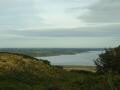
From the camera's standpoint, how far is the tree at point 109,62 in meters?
45.6

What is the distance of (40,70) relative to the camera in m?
35.6

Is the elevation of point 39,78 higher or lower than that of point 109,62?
lower

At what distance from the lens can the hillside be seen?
23.6 metres

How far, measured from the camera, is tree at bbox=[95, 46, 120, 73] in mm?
45594

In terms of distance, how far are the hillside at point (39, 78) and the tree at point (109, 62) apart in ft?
38.6

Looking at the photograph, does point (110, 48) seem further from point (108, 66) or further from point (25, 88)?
point (25, 88)

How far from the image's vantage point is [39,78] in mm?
30422

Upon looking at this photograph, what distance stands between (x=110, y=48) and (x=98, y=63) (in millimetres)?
3847

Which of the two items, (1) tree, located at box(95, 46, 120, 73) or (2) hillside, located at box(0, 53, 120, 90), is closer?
(2) hillside, located at box(0, 53, 120, 90)

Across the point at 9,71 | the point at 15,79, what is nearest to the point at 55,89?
the point at 15,79

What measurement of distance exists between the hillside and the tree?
463 inches

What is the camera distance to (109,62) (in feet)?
153

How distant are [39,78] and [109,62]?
18.8m

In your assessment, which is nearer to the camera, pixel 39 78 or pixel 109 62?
pixel 39 78
